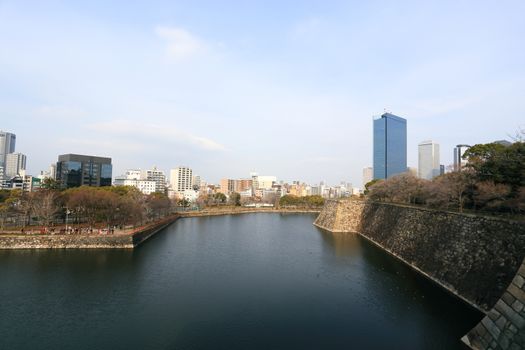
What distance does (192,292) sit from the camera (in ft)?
51.0

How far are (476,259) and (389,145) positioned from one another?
4353 inches

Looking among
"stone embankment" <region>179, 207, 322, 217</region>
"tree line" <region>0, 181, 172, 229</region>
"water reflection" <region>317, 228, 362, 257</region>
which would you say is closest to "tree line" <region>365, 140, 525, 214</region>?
"water reflection" <region>317, 228, 362, 257</region>

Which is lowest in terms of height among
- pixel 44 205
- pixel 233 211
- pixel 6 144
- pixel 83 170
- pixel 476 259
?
pixel 233 211

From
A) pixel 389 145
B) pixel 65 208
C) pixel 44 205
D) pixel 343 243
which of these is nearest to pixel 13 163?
pixel 65 208

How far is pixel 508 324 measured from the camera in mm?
8734

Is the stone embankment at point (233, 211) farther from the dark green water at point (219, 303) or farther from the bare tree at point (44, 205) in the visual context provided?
the dark green water at point (219, 303)

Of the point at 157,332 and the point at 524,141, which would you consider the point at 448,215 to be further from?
the point at 157,332

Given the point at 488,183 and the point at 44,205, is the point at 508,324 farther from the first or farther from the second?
the point at 44,205

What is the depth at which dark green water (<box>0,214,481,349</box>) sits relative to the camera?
35.4 ft

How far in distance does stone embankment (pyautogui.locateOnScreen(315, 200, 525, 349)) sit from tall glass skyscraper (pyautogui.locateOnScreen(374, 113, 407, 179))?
97442 millimetres

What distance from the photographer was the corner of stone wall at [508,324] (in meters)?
8.40

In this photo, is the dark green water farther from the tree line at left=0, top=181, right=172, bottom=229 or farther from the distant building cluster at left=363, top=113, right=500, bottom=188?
the distant building cluster at left=363, top=113, right=500, bottom=188

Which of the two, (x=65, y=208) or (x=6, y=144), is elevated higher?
(x=6, y=144)

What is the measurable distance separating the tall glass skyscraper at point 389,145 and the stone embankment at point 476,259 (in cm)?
9744
